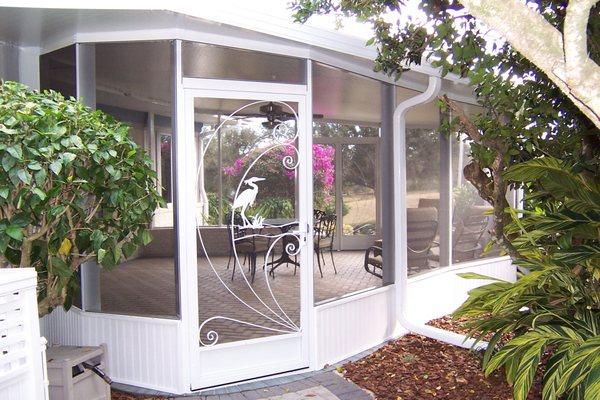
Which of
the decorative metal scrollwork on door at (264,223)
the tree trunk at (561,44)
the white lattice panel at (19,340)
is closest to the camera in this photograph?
the tree trunk at (561,44)

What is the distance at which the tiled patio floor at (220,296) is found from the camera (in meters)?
4.20

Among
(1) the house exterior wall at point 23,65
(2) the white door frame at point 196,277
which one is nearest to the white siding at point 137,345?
(2) the white door frame at point 196,277

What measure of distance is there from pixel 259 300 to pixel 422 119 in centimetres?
311

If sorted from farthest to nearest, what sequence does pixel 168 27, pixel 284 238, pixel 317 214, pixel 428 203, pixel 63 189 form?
1. pixel 428 203
2. pixel 317 214
3. pixel 284 238
4. pixel 168 27
5. pixel 63 189

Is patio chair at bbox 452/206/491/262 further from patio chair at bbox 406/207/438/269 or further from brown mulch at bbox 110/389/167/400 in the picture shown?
brown mulch at bbox 110/389/167/400

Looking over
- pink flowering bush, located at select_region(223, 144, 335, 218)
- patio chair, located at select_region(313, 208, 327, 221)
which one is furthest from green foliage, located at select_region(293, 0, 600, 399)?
patio chair, located at select_region(313, 208, 327, 221)

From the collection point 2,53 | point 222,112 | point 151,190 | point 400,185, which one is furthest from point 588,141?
point 2,53

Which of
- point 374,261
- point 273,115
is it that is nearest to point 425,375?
point 374,261

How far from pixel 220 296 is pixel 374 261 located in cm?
182

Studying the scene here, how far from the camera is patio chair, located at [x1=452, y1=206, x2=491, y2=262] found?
23.1 ft

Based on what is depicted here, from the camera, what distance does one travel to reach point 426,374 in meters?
4.52

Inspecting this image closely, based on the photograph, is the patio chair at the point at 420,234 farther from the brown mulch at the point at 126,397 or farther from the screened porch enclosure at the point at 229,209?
the brown mulch at the point at 126,397

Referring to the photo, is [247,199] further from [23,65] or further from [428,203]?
[428,203]

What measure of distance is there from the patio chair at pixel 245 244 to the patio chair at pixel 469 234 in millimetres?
3357
